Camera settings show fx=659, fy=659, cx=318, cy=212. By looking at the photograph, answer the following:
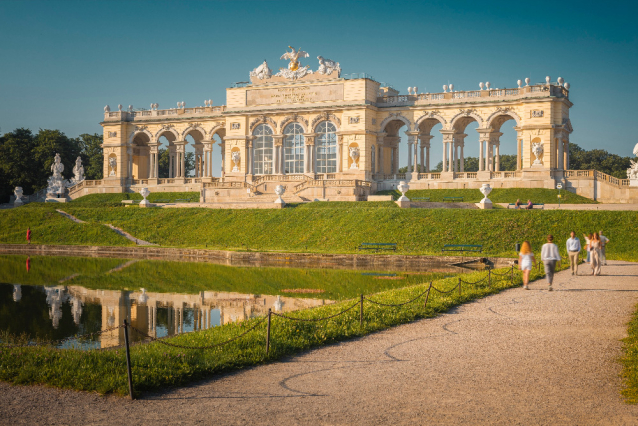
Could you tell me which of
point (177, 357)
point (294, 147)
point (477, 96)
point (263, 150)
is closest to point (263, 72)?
point (263, 150)

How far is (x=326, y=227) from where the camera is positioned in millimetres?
42406

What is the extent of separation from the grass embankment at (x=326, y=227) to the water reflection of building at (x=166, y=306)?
1435cm

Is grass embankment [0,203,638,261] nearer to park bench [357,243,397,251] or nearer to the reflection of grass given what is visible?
park bench [357,243,397,251]

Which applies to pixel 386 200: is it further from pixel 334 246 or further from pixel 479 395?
pixel 479 395

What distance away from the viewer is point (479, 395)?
990 centimetres

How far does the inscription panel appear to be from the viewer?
6303 centimetres

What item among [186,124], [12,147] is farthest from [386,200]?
[12,147]

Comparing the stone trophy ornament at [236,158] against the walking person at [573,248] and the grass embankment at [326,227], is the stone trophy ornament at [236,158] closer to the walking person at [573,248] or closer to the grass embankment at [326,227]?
the grass embankment at [326,227]

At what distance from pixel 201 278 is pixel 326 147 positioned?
127 ft

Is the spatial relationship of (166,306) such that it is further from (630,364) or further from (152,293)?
(630,364)

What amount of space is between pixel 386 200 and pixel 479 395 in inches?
1601

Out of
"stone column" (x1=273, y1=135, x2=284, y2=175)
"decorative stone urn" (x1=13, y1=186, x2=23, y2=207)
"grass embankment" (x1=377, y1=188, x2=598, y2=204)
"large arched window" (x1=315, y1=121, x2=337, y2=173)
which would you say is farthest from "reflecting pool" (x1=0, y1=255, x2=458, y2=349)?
"stone column" (x1=273, y1=135, x2=284, y2=175)

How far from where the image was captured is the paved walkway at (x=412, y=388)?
8.92 meters

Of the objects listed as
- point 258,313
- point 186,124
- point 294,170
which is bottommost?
point 258,313
